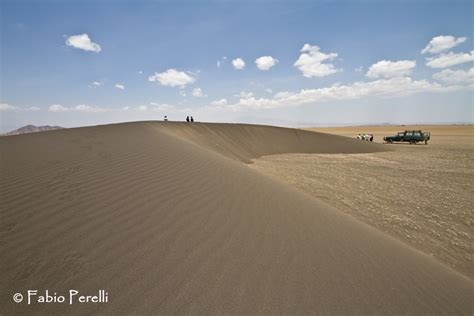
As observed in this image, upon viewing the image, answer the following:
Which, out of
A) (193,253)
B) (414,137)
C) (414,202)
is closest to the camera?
(193,253)

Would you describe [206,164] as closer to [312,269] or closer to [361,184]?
[312,269]

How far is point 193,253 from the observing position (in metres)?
2.45

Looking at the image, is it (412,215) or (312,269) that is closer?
(312,269)

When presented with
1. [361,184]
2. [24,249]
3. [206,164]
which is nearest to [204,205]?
Result: [24,249]

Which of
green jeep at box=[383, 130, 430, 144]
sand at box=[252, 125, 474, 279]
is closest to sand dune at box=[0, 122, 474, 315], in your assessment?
sand at box=[252, 125, 474, 279]

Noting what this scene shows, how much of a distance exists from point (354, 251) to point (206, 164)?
4.16 m

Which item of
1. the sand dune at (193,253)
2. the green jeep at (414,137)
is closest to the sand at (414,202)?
the sand dune at (193,253)

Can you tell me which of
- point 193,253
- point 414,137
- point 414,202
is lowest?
point 414,202

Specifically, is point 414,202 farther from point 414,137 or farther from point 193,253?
point 414,137

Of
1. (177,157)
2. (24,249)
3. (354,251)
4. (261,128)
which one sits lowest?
(354,251)

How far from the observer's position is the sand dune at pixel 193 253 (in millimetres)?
1953

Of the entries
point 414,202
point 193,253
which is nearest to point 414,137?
point 414,202

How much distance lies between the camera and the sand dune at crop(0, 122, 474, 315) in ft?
6.41

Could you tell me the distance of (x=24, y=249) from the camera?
2.23 metres
